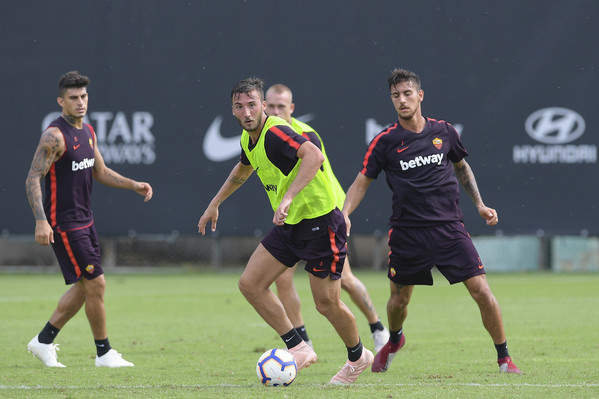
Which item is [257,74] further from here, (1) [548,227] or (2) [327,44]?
(1) [548,227]

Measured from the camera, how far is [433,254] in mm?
6918

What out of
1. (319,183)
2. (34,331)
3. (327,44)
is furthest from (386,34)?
(319,183)

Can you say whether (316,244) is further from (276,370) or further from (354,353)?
(276,370)

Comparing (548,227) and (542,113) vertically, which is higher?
(542,113)

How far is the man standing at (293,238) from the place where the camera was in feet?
20.8

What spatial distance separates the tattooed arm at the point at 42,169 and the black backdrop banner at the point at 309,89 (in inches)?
399

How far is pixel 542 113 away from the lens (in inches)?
678

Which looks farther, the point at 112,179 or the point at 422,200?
the point at 112,179

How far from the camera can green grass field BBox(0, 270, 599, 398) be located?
6.07 m

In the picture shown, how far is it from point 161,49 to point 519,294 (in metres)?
8.15

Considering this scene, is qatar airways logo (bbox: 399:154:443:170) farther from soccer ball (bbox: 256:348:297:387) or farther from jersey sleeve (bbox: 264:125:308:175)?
soccer ball (bbox: 256:348:297:387)

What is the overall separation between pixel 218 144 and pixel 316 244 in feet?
37.8

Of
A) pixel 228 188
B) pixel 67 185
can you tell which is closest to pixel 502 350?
pixel 228 188

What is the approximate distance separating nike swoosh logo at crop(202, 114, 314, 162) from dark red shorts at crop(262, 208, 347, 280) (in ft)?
36.6
